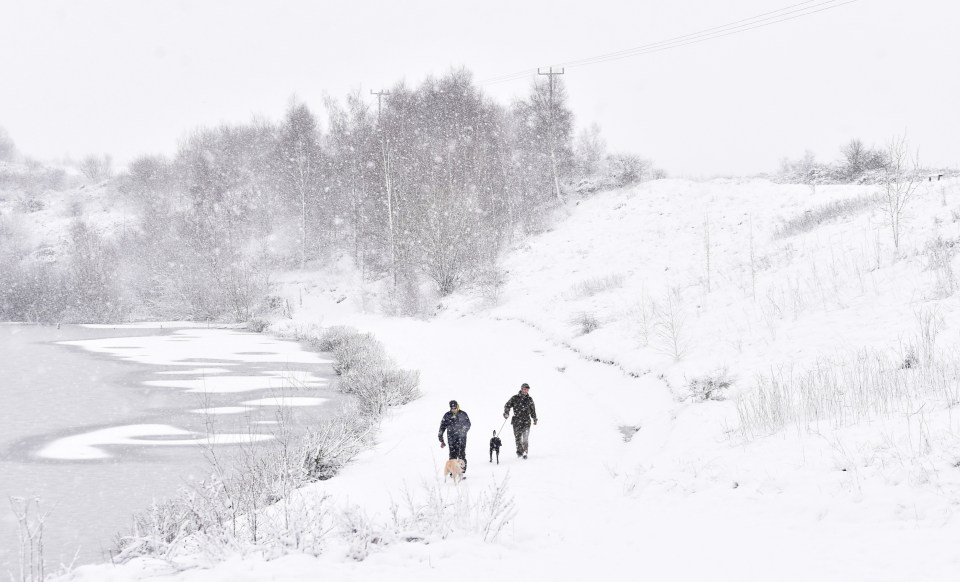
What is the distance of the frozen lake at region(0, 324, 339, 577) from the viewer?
9.20 m

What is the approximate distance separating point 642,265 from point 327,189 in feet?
88.6

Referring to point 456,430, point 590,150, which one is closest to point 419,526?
point 456,430

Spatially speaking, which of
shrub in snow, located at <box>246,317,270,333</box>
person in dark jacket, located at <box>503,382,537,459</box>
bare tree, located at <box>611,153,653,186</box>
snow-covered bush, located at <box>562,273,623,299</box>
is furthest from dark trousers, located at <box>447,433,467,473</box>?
bare tree, located at <box>611,153,653,186</box>

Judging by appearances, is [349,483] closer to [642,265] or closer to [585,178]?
[642,265]

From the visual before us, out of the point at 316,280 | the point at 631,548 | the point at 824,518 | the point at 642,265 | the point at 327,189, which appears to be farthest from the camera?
the point at 327,189

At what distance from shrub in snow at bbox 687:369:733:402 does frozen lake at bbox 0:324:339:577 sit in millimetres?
8125

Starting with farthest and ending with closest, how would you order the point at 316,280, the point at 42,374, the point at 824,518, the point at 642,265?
1. the point at 316,280
2. the point at 642,265
3. the point at 42,374
4. the point at 824,518

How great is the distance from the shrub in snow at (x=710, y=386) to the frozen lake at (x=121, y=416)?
8125 mm

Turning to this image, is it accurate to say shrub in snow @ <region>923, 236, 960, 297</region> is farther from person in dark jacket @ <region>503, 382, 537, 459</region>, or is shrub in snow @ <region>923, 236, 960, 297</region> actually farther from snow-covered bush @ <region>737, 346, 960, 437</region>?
person in dark jacket @ <region>503, 382, 537, 459</region>

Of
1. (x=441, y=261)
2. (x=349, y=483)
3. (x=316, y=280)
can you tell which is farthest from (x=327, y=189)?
(x=349, y=483)

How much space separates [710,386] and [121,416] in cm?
1382

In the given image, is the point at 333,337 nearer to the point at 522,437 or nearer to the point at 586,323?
the point at 586,323

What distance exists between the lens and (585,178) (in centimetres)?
4609

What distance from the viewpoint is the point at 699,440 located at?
357 inches
